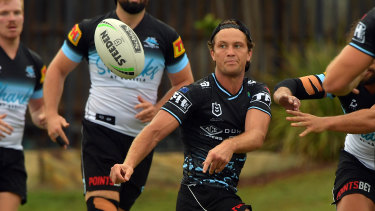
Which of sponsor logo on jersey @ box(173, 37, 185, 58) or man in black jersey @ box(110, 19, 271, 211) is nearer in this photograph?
man in black jersey @ box(110, 19, 271, 211)

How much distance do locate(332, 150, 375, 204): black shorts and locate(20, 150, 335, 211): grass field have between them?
4362 mm

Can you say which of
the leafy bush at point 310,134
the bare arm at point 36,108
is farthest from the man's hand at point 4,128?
the leafy bush at point 310,134

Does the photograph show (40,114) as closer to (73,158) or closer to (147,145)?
(147,145)

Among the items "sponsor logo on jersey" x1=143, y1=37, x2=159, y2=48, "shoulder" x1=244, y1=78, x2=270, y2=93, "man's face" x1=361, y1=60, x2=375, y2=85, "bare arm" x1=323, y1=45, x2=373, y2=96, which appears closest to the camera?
"bare arm" x1=323, y1=45, x2=373, y2=96

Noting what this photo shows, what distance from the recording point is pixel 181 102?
6.28 metres

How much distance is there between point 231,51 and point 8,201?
2712 mm

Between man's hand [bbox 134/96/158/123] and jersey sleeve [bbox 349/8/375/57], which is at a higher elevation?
jersey sleeve [bbox 349/8/375/57]

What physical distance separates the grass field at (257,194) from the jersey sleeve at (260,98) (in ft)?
15.7

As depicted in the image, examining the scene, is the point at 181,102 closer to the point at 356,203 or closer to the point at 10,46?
the point at 356,203

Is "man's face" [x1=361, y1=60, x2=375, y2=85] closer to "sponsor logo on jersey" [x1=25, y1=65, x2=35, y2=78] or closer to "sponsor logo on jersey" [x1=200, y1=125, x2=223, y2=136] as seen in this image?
"sponsor logo on jersey" [x1=200, y1=125, x2=223, y2=136]

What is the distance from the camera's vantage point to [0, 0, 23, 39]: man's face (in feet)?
26.3

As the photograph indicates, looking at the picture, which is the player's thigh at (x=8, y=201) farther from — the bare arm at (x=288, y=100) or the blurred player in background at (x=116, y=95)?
the bare arm at (x=288, y=100)

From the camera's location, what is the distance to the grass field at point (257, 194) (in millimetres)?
11438

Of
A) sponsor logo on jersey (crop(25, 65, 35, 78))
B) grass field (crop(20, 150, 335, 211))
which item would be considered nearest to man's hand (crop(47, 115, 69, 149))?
sponsor logo on jersey (crop(25, 65, 35, 78))
